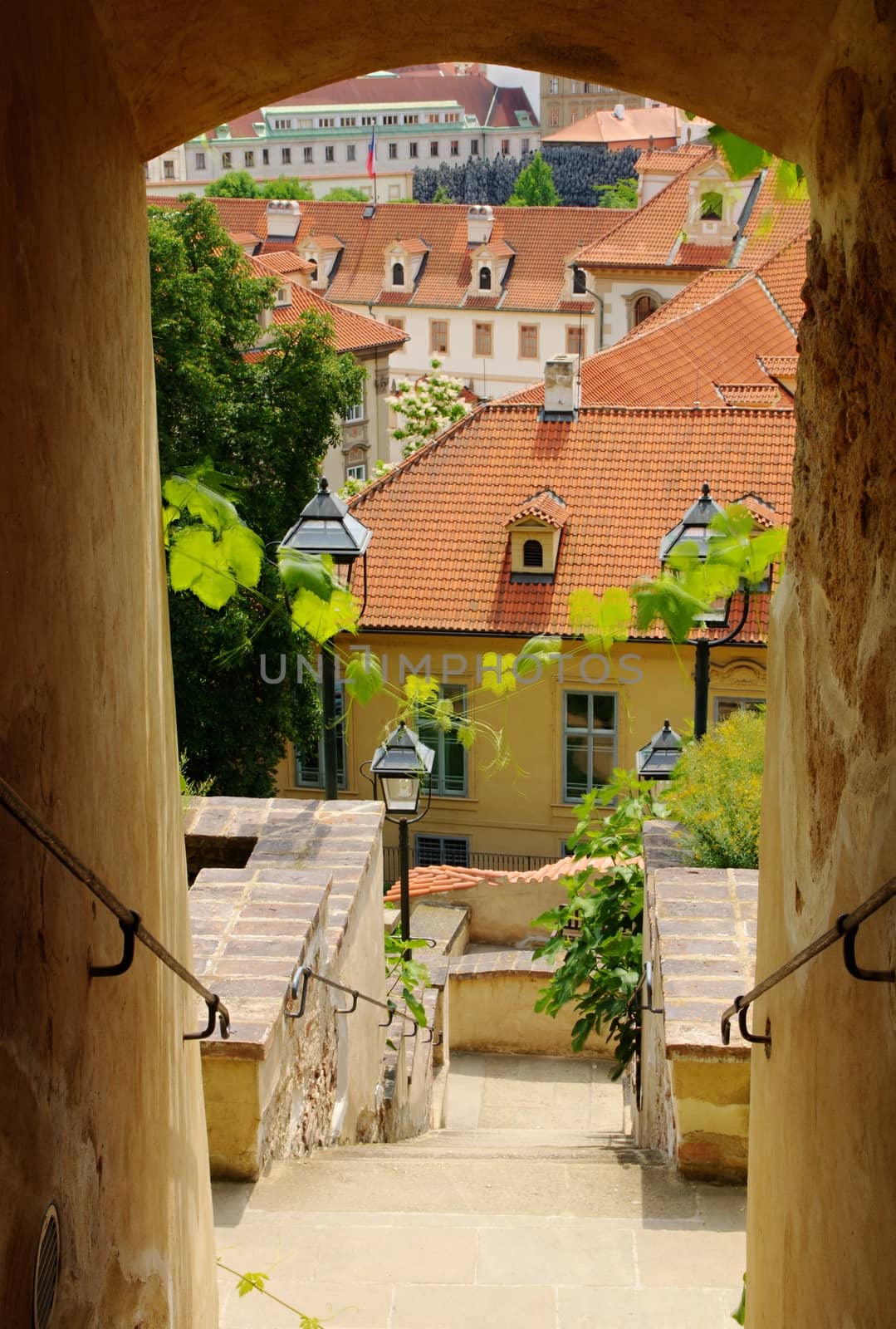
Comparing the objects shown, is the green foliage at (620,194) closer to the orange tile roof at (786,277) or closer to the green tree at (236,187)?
the green tree at (236,187)

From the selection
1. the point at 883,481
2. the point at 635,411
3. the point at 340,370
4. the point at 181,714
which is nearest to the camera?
the point at 883,481

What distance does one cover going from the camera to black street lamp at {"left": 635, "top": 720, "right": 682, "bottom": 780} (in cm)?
736

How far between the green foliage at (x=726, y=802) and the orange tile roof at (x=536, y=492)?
1251cm

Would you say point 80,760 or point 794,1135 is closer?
point 80,760

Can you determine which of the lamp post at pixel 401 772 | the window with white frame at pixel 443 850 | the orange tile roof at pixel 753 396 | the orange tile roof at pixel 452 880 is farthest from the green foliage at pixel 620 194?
the lamp post at pixel 401 772

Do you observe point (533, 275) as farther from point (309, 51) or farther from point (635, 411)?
point (309, 51)

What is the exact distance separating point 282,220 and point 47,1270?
163ft

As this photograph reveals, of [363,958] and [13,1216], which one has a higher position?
[13,1216]

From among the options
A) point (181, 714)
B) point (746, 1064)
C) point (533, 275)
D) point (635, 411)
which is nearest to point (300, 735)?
point (181, 714)

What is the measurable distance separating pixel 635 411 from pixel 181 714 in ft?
23.2

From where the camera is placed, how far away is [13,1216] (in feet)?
5.81

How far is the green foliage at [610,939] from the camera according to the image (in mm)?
5957

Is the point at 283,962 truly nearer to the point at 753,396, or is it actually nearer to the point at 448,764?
the point at 448,764

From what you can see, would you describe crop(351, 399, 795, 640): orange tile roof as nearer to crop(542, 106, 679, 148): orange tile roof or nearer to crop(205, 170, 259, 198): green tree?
crop(205, 170, 259, 198): green tree
